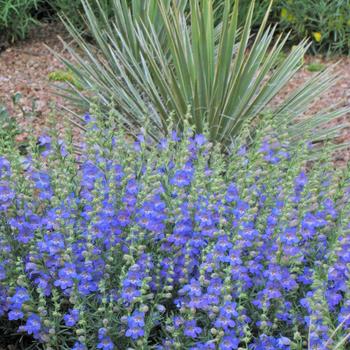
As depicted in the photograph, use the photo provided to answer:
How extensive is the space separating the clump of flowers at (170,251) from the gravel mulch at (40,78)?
6.81ft

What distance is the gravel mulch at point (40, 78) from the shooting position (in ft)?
16.4

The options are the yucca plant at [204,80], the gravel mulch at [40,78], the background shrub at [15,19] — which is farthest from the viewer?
the background shrub at [15,19]

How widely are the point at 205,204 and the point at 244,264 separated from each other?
10.2 inches

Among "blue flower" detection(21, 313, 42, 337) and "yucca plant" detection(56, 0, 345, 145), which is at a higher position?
"yucca plant" detection(56, 0, 345, 145)

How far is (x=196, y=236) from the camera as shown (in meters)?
2.53

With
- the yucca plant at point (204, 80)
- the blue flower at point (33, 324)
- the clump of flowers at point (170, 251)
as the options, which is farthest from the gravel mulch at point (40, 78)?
the blue flower at point (33, 324)

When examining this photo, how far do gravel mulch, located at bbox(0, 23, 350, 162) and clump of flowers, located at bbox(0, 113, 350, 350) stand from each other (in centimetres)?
207

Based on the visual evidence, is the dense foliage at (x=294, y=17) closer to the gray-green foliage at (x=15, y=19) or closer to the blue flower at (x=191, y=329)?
the gray-green foliage at (x=15, y=19)

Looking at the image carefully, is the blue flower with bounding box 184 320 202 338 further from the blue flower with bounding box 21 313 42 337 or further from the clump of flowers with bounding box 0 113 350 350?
the blue flower with bounding box 21 313 42 337

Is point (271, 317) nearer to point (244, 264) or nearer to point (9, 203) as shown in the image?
point (244, 264)

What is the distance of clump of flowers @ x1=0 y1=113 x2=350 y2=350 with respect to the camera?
238 cm

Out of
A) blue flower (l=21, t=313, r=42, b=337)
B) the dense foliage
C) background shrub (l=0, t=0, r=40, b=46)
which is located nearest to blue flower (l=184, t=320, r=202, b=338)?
blue flower (l=21, t=313, r=42, b=337)

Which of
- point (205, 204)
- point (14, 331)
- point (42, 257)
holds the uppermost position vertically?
point (205, 204)

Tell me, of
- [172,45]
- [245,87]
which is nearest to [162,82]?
[172,45]
